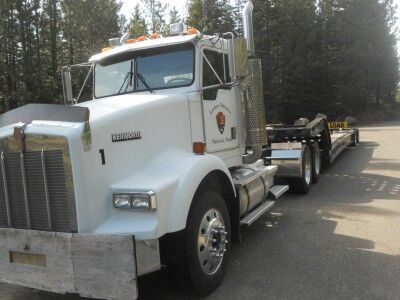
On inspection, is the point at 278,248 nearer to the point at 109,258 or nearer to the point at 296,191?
the point at 109,258

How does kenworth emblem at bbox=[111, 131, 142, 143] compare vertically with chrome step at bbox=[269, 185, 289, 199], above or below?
above

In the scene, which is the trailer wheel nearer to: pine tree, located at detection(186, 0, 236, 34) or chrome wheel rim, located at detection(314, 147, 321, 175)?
chrome wheel rim, located at detection(314, 147, 321, 175)

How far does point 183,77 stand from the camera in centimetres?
548

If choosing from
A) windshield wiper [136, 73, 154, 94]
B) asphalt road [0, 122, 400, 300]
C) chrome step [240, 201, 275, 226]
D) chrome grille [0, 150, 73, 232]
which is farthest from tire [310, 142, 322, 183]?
chrome grille [0, 150, 73, 232]

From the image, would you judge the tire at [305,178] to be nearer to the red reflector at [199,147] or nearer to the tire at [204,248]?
the tire at [204,248]

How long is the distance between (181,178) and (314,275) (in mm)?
1920

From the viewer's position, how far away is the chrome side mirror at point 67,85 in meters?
6.38

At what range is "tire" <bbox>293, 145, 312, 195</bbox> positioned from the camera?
9.30 metres

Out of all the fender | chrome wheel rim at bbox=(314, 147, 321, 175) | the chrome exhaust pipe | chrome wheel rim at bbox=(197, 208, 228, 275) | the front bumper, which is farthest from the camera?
chrome wheel rim at bbox=(314, 147, 321, 175)

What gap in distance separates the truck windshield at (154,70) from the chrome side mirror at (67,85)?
2.75 feet

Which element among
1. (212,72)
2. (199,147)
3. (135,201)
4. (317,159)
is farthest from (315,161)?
(135,201)

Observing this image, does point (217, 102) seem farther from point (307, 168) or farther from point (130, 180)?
point (307, 168)

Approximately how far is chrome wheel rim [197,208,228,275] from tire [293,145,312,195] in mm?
4641

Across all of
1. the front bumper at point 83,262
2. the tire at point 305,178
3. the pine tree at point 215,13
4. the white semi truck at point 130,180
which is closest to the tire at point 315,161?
the tire at point 305,178
